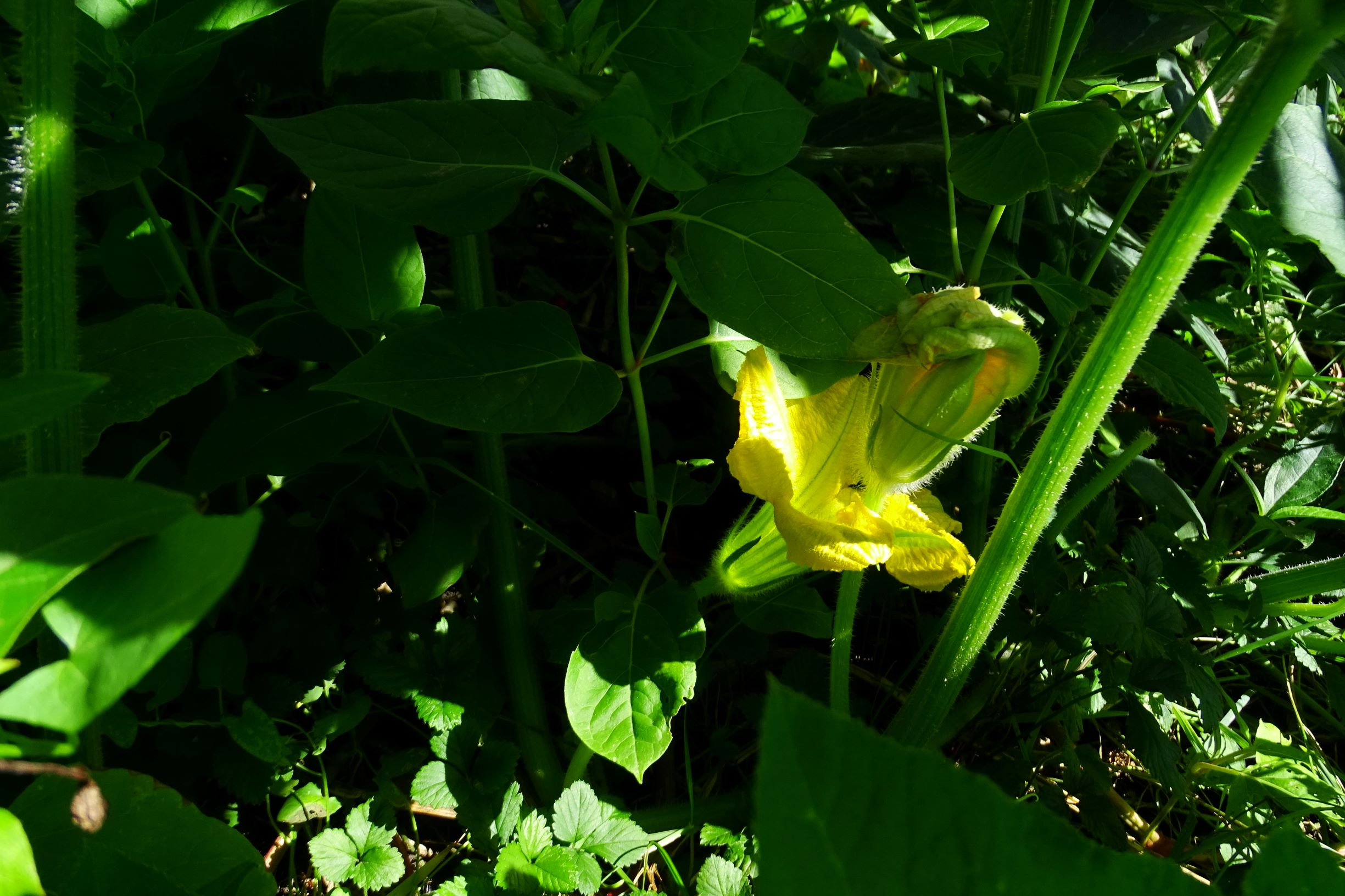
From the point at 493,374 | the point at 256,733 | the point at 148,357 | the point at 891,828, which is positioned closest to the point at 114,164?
the point at 148,357

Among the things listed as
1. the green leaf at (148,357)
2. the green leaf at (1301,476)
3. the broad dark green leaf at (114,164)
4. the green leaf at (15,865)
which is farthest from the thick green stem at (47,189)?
the green leaf at (1301,476)

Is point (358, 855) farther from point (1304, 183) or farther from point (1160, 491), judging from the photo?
point (1304, 183)

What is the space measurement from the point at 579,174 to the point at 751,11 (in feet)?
4.20

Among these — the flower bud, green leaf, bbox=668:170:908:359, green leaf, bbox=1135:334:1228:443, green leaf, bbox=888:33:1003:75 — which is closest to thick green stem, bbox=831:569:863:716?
the flower bud

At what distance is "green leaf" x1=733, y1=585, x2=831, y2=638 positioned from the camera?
58.2 inches

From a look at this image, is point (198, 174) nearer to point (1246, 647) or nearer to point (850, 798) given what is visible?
point (850, 798)

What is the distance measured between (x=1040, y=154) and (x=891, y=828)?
3.61ft

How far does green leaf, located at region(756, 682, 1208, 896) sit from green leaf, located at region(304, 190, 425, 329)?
3.43ft

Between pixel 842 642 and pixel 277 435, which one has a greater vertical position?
pixel 277 435

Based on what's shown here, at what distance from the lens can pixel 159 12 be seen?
1437 mm

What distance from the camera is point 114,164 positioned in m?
1.29

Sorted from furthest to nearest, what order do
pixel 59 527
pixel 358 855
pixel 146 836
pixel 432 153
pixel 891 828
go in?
1. pixel 358 855
2. pixel 432 153
3. pixel 146 836
4. pixel 59 527
5. pixel 891 828

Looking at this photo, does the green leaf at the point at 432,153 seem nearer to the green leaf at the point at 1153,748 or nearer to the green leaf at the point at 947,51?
the green leaf at the point at 947,51

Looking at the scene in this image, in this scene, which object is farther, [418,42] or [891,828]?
[418,42]
